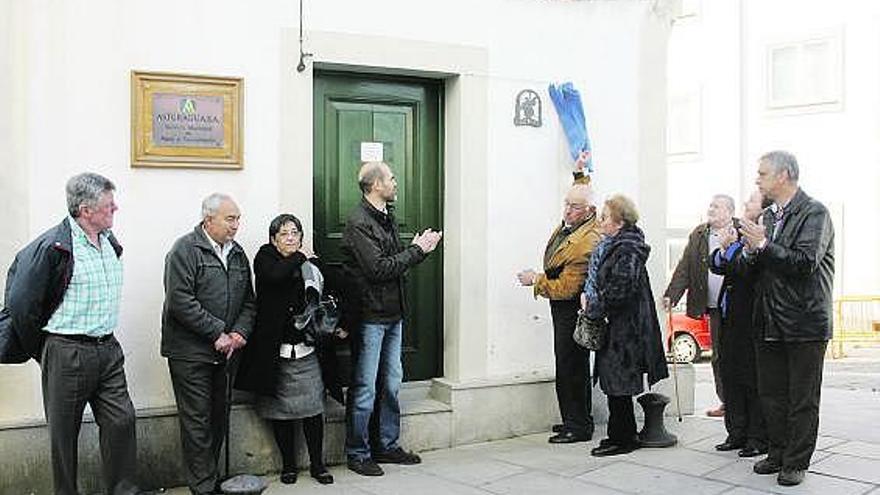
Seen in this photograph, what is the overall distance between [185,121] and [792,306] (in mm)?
3829

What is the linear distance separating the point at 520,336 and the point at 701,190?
14.3 metres

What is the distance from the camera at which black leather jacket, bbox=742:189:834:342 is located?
553 cm

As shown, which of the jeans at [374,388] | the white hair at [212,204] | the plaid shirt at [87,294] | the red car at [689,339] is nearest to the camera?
the plaid shirt at [87,294]

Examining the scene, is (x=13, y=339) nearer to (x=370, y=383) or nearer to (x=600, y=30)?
(x=370, y=383)

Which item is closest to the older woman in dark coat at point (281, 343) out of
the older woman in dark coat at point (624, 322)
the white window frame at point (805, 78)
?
the older woman in dark coat at point (624, 322)

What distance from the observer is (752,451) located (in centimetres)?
644

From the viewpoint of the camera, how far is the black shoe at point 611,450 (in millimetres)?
6492

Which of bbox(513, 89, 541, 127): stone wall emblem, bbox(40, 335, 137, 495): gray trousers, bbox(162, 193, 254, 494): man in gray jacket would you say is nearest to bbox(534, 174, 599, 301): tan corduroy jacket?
bbox(513, 89, 541, 127): stone wall emblem

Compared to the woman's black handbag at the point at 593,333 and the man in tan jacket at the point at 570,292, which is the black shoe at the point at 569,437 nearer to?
the man in tan jacket at the point at 570,292

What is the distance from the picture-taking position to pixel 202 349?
5441 millimetres

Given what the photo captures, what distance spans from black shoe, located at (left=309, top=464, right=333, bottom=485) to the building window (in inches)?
621

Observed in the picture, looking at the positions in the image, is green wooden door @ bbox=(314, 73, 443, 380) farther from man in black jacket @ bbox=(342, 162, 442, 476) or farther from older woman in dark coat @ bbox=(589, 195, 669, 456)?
older woman in dark coat @ bbox=(589, 195, 669, 456)

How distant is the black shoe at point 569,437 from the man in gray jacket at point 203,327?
2.51m

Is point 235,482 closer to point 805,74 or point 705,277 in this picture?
point 705,277
